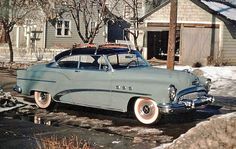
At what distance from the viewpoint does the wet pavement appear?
887 cm

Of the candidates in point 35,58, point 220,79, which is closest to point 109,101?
point 220,79

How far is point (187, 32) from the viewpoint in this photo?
98.6ft

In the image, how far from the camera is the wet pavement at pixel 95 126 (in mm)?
8867

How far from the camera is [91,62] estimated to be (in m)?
11.7

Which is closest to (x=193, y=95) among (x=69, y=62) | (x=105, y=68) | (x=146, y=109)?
(x=146, y=109)

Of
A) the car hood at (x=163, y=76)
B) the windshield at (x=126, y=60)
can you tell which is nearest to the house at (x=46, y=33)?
the windshield at (x=126, y=60)

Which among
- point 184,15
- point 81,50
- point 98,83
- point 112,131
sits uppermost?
point 184,15

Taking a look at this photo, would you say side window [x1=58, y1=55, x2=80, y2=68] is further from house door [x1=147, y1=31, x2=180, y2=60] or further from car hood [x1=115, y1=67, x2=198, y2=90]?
house door [x1=147, y1=31, x2=180, y2=60]

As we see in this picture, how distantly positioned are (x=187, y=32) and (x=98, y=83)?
19616 millimetres

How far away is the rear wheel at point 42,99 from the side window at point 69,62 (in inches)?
35.8

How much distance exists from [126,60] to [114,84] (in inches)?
33.9

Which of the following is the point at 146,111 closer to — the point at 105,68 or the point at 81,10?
the point at 105,68

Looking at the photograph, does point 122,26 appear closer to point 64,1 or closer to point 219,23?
point 64,1

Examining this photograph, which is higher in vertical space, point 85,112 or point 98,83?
point 98,83
